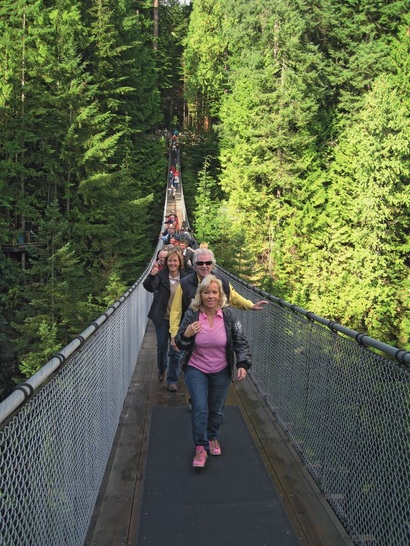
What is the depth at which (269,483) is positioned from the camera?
3.48m

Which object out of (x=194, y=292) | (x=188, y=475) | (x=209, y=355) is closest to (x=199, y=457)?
(x=188, y=475)

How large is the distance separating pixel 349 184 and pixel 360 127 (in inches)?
117

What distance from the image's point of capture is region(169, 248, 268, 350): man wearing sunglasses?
13.6 ft

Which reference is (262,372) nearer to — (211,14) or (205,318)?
(205,318)

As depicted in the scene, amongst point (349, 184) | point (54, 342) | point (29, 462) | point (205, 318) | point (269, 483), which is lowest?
point (54, 342)

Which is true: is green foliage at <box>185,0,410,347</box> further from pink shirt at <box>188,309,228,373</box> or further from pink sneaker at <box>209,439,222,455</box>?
pink shirt at <box>188,309,228,373</box>

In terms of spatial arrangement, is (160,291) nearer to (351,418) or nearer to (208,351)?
(208,351)

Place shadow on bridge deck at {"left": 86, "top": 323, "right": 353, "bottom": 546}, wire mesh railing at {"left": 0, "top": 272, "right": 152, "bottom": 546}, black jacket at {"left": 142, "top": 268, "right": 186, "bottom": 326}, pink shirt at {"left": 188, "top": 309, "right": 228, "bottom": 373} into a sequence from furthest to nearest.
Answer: black jacket at {"left": 142, "top": 268, "right": 186, "bottom": 326}, pink shirt at {"left": 188, "top": 309, "right": 228, "bottom": 373}, shadow on bridge deck at {"left": 86, "top": 323, "right": 353, "bottom": 546}, wire mesh railing at {"left": 0, "top": 272, "right": 152, "bottom": 546}

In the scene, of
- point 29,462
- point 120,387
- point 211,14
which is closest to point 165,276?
point 120,387

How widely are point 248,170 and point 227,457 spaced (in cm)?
2293

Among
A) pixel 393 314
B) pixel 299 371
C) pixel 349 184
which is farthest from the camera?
pixel 349 184

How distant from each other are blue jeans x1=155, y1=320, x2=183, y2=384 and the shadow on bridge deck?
23 centimetres

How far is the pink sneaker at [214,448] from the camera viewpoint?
390cm

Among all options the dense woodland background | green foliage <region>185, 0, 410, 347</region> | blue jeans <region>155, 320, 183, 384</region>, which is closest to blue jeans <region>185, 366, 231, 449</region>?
blue jeans <region>155, 320, 183, 384</region>
